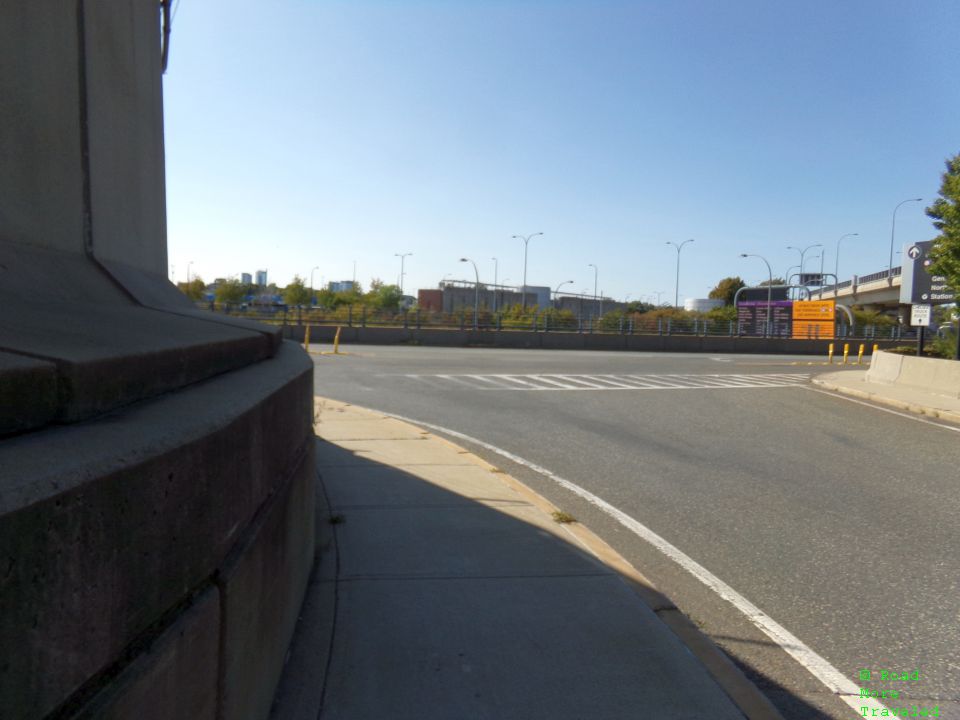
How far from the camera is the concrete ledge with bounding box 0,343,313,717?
148 cm

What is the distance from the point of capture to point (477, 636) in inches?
166

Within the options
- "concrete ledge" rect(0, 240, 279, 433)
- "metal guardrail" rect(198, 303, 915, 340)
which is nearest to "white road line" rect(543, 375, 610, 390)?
"concrete ledge" rect(0, 240, 279, 433)

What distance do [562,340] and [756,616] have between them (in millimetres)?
42834

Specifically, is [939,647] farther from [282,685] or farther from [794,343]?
[794,343]

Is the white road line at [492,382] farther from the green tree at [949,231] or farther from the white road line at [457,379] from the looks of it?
the green tree at [949,231]

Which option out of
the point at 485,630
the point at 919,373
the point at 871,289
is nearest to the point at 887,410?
the point at 919,373

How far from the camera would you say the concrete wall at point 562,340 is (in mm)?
43094

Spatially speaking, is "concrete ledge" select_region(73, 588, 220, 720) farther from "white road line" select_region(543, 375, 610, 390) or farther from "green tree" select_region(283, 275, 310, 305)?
"green tree" select_region(283, 275, 310, 305)

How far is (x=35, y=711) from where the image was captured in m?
1.50

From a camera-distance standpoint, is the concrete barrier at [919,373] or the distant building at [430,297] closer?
the concrete barrier at [919,373]

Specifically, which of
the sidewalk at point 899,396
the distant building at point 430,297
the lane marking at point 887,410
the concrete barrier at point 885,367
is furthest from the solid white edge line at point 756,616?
the distant building at point 430,297

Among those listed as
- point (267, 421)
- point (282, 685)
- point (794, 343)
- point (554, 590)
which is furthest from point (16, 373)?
point (794, 343)

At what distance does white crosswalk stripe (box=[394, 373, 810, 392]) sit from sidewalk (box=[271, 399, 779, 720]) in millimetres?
11750

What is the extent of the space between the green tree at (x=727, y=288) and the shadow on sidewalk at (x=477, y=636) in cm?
12997
